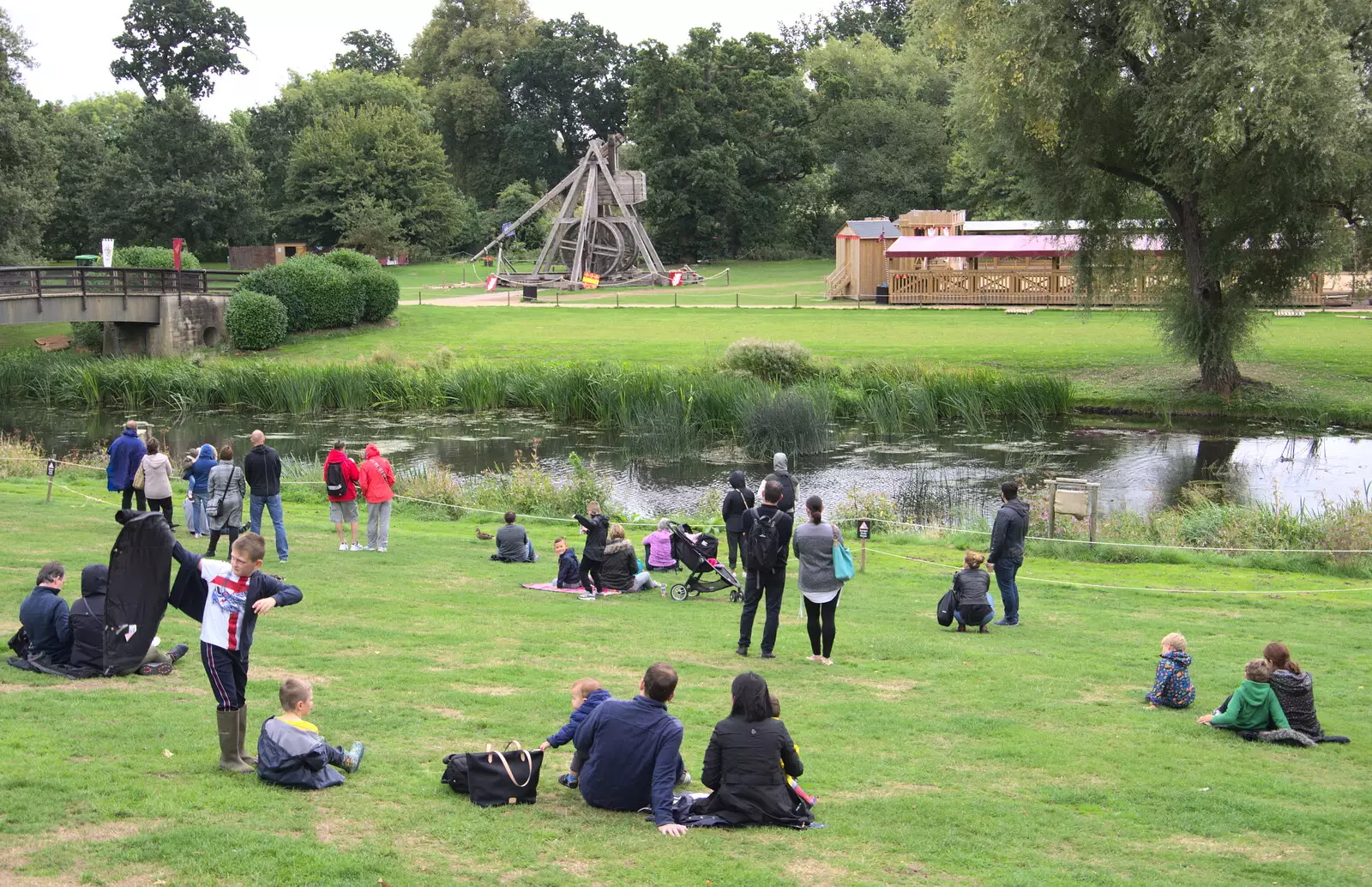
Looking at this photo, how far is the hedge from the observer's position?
50.8m

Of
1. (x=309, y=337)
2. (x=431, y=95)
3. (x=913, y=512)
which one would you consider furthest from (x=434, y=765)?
(x=431, y=95)

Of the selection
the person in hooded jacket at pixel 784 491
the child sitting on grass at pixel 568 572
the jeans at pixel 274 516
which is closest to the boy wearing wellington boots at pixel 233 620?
the person in hooded jacket at pixel 784 491

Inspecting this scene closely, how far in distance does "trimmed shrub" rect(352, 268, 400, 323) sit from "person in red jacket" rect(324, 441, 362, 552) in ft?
112

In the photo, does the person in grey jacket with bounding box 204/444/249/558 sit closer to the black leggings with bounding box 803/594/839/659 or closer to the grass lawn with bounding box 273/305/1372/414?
the black leggings with bounding box 803/594/839/659

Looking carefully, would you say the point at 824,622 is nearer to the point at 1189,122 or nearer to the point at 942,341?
the point at 1189,122

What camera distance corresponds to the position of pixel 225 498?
15711mm

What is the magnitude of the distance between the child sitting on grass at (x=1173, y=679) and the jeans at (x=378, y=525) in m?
10.2

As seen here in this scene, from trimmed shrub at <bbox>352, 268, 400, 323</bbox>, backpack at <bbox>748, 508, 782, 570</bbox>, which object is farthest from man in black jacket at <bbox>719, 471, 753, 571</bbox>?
trimmed shrub at <bbox>352, 268, 400, 323</bbox>

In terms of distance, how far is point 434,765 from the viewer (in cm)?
875

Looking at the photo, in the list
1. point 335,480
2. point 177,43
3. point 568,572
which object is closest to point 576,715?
point 568,572

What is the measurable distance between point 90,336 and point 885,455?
32.6m

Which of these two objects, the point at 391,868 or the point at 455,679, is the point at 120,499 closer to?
the point at 455,679

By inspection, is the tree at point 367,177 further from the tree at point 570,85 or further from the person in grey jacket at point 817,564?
the person in grey jacket at point 817,564

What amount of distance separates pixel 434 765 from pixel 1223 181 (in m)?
30.4
